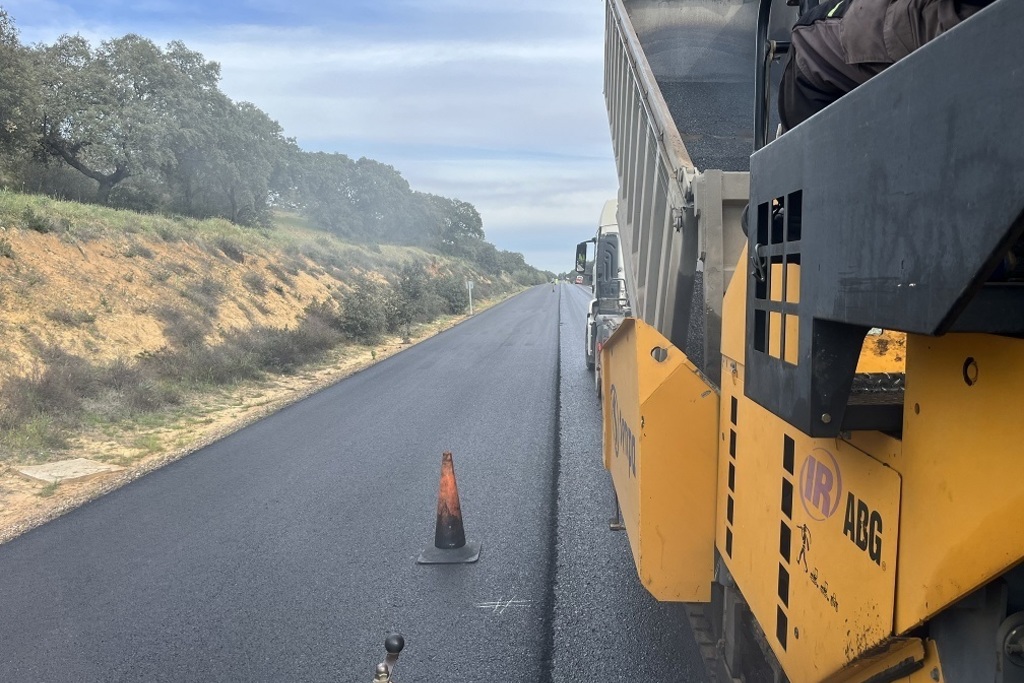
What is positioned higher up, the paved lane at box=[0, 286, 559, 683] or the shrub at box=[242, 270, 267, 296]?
the shrub at box=[242, 270, 267, 296]

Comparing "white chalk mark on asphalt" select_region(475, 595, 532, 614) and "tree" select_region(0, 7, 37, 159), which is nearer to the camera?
"white chalk mark on asphalt" select_region(475, 595, 532, 614)

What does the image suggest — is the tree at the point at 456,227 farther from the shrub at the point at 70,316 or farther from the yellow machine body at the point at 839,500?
the yellow machine body at the point at 839,500

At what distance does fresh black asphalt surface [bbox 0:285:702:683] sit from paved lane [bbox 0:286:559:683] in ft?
0.05

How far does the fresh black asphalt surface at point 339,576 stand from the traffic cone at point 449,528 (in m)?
0.13

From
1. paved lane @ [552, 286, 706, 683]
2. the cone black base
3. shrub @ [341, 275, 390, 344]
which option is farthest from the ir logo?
shrub @ [341, 275, 390, 344]

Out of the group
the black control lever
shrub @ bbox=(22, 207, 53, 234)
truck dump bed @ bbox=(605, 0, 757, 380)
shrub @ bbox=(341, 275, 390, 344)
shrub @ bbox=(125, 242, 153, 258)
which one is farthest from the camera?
shrub @ bbox=(341, 275, 390, 344)

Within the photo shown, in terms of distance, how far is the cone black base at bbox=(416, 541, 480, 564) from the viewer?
5125mm

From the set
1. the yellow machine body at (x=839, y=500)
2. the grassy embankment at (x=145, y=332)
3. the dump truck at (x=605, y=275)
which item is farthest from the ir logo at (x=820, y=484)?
the dump truck at (x=605, y=275)

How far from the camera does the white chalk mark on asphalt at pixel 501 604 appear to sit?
4422 millimetres

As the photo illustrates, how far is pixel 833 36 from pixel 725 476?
1766 mm

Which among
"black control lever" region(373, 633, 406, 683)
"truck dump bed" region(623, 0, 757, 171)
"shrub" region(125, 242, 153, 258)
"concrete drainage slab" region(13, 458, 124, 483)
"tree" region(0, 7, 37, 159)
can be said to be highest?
"tree" region(0, 7, 37, 159)

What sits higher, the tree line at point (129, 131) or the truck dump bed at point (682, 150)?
the tree line at point (129, 131)

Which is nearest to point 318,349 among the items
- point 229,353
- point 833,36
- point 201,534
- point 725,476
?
point 229,353

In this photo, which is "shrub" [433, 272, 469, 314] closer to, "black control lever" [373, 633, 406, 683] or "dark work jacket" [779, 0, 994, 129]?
"black control lever" [373, 633, 406, 683]
